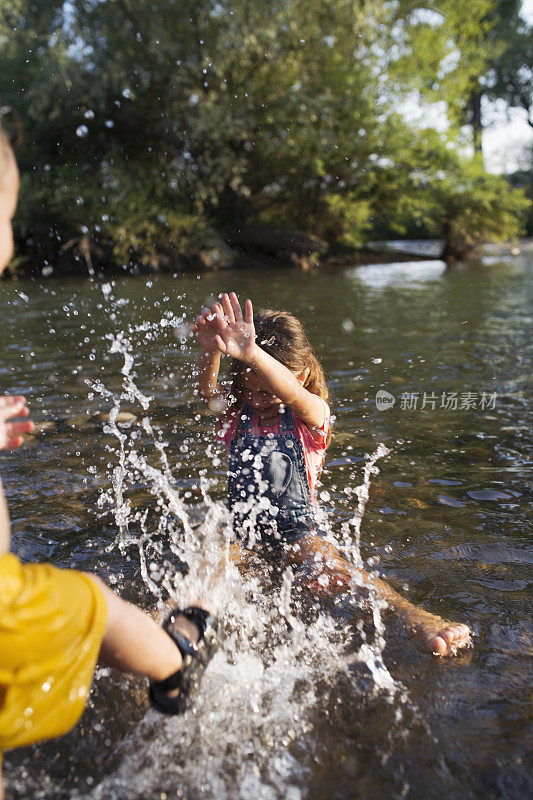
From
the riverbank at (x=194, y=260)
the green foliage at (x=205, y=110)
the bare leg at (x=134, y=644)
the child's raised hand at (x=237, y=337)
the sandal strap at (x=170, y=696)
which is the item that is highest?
the green foliage at (x=205, y=110)

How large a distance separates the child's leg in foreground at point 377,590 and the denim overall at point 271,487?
0.33ft

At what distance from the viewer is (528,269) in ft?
65.6

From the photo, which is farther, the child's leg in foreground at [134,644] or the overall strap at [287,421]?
the overall strap at [287,421]

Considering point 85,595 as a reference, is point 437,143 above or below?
above

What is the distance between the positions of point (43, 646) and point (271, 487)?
5.74 feet

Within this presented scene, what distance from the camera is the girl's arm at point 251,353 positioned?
2.80 metres

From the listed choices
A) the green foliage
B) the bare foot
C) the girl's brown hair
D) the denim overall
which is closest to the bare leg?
the bare foot

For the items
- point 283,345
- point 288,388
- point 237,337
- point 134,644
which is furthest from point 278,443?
point 134,644

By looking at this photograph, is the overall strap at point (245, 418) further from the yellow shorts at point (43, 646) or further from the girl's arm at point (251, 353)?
the yellow shorts at point (43, 646)

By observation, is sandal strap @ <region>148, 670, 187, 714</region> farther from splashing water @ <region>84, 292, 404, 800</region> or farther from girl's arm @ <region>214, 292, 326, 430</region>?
girl's arm @ <region>214, 292, 326, 430</region>

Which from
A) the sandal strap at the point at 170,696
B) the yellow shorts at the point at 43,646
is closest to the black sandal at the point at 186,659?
the sandal strap at the point at 170,696

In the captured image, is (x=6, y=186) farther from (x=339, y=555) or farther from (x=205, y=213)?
(x=205, y=213)

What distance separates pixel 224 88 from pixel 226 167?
225 cm

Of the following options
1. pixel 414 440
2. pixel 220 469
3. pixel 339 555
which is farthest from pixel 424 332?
pixel 339 555
